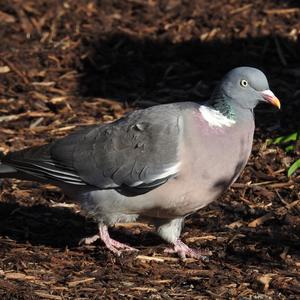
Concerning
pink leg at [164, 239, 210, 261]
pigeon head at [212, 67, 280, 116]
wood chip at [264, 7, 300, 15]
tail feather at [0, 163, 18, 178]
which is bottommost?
pink leg at [164, 239, 210, 261]

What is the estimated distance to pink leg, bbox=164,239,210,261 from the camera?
5844mm

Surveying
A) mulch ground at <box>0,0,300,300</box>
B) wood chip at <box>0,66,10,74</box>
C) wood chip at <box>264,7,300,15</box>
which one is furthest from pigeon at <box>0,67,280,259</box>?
wood chip at <box>264,7,300,15</box>

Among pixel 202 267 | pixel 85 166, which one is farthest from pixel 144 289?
pixel 85 166

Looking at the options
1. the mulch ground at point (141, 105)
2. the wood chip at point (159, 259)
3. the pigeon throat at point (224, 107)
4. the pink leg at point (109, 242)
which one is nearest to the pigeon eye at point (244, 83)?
the pigeon throat at point (224, 107)

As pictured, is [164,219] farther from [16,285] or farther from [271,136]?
[271,136]

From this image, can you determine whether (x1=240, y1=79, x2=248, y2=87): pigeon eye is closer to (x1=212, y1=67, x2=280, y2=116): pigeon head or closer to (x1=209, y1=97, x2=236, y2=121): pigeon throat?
(x1=212, y1=67, x2=280, y2=116): pigeon head

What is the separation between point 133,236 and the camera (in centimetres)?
638

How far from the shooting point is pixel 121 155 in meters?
5.80

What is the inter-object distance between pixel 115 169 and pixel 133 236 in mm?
779

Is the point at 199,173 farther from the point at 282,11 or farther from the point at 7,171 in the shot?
the point at 282,11

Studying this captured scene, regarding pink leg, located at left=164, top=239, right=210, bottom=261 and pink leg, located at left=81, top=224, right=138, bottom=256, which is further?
pink leg, located at left=81, top=224, right=138, bottom=256

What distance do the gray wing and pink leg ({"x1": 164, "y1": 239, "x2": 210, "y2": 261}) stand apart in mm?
489

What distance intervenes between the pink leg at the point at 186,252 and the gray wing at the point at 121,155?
489mm

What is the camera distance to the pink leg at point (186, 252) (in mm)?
5844
